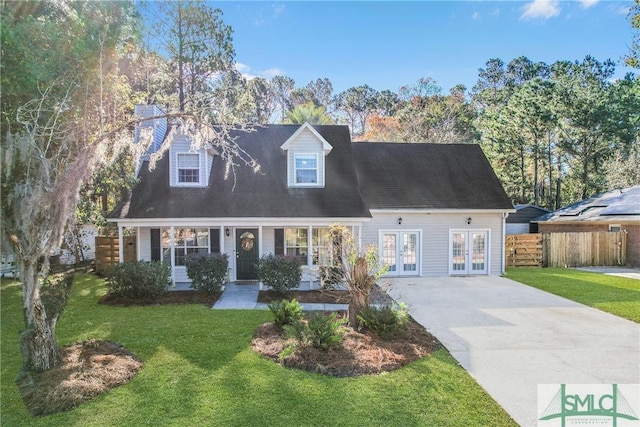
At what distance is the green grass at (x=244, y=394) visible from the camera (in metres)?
4.46

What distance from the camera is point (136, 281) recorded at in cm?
1025

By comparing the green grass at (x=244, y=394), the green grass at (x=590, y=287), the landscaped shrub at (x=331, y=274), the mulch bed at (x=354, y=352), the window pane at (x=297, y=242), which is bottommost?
the green grass at (x=590, y=287)

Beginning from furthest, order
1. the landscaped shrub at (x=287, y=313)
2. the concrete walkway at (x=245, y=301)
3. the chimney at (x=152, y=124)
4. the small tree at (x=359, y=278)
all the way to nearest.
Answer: the chimney at (x=152, y=124) → the concrete walkway at (x=245, y=301) → the landscaped shrub at (x=287, y=313) → the small tree at (x=359, y=278)

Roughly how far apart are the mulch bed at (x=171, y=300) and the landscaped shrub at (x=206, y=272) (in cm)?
27

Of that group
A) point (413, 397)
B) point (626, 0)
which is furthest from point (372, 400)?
point (626, 0)

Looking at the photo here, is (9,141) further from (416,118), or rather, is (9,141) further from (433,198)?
(416,118)

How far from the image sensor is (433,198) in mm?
14680

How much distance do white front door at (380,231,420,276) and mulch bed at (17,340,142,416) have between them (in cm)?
1029

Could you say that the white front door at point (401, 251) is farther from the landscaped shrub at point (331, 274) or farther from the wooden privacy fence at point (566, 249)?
the wooden privacy fence at point (566, 249)

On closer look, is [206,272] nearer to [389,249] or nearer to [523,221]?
[389,249]

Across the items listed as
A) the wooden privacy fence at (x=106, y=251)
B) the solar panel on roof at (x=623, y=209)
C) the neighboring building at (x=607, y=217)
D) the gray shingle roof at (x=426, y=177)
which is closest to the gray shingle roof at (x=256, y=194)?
the gray shingle roof at (x=426, y=177)

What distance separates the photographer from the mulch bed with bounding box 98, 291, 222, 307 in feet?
33.7

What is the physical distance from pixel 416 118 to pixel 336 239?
27917 millimetres

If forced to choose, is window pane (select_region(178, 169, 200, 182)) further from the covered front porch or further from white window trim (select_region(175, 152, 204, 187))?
the covered front porch
